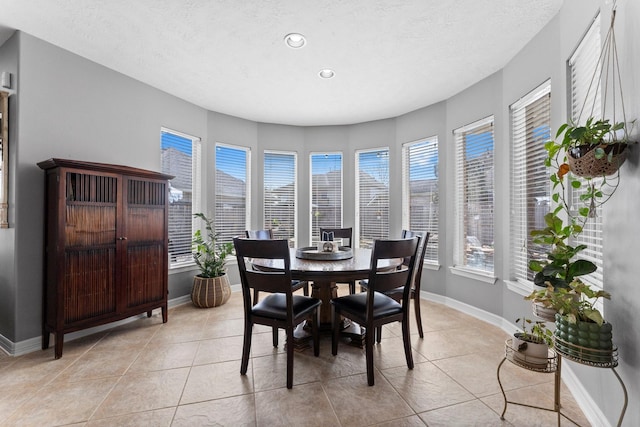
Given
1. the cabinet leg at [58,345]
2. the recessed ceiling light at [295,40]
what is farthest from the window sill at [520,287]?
the cabinet leg at [58,345]

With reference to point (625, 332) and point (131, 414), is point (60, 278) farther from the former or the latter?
point (625, 332)

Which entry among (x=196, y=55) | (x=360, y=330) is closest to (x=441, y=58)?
(x=196, y=55)

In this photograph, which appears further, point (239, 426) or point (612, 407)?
point (239, 426)

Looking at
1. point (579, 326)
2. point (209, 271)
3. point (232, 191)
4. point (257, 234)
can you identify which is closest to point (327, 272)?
point (579, 326)

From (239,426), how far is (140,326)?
82.2 inches

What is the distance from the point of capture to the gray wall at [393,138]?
1379mm

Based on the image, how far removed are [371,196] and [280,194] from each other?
5.08 ft

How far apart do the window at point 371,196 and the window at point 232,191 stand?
1.85m

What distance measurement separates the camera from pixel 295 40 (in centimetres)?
257

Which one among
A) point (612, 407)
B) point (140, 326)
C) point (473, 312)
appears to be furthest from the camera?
point (473, 312)

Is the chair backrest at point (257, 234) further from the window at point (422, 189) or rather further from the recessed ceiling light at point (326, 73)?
the window at point (422, 189)

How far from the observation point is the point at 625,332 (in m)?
1.35

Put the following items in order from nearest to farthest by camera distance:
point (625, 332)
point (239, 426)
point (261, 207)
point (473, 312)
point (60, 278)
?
point (625, 332)
point (239, 426)
point (60, 278)
point (473, 312)
point (261, 207)

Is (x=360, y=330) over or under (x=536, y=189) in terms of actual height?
under
